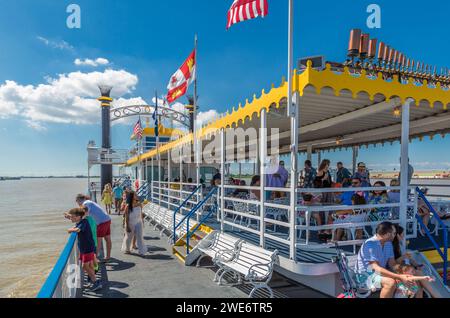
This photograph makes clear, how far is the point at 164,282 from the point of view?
5477 mm

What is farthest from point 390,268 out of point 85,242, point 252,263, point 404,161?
point 85,242

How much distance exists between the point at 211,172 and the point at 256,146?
11.1 m

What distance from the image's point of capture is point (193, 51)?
374 inches

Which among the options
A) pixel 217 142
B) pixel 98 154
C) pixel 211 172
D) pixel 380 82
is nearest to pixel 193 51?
pixel 217 142

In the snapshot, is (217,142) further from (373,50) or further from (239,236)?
(373,50)

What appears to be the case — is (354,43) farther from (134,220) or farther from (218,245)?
(218,245)

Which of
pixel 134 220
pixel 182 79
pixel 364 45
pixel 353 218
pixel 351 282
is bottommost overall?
pixel 351 282

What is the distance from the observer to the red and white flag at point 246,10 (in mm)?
4809

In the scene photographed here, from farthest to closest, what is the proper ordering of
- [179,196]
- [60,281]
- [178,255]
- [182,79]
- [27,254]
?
[179,196] → [182,79] → [27,254] → [178,255] → [60,281]

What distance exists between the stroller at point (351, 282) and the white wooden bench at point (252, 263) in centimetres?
93

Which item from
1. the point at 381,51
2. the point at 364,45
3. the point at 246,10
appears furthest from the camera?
the point at 381,51

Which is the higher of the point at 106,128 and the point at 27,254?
the point at 106,128

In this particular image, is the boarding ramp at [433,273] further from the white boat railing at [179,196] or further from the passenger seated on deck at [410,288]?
the white boat railing at [179,196]

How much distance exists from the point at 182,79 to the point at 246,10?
17.1 ft
